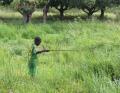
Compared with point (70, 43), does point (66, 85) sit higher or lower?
higher

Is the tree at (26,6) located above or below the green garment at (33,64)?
below

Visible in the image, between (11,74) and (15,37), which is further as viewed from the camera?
(15,37)

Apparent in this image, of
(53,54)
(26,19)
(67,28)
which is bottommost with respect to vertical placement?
(26,19)

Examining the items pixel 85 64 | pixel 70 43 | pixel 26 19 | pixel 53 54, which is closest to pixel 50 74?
pixel 85 64

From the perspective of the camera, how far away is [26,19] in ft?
93.2

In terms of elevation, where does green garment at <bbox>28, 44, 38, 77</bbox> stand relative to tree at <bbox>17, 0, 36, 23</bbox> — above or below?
above

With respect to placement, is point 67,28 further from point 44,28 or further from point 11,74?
point 11,74

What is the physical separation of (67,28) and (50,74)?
11.7 metres

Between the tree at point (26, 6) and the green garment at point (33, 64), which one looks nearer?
the green garment at point (33, 64)

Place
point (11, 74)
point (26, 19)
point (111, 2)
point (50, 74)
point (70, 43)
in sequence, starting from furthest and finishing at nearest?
point (111, 2) < point (26, 19) < point (70, 43) < point (50, 74) < point (11, 74)

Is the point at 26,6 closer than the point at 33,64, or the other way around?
the point at 33,64

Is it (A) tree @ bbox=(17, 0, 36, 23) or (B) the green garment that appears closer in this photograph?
(B) the green garment

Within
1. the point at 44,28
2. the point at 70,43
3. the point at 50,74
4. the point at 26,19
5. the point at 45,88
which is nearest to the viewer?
the point at 45,88

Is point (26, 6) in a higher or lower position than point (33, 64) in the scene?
lower
